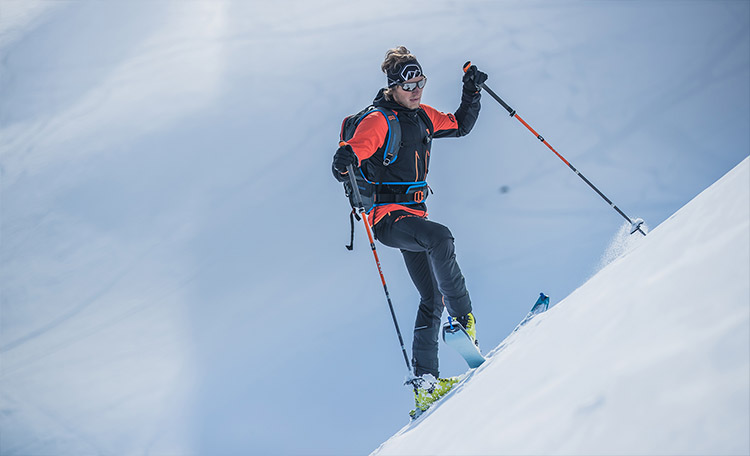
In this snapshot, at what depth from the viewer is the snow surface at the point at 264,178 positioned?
7.05 meters

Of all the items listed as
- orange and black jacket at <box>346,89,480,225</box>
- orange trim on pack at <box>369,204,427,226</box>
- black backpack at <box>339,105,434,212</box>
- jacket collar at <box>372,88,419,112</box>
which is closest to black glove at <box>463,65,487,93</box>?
orange and black jacket at <box>346,89,480,225</box>

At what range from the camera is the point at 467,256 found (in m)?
7.63

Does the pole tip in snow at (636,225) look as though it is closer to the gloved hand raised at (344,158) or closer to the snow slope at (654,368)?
the gloved hand raised at (344,158)

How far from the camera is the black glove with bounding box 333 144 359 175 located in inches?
131

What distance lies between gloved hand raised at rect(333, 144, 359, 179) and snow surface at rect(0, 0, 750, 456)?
4144 millimetres

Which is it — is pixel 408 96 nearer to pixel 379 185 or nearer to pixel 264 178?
pixel 379 185

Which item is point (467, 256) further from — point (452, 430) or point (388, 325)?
point (452, 430)

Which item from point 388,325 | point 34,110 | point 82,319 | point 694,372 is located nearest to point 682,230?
point 694,372

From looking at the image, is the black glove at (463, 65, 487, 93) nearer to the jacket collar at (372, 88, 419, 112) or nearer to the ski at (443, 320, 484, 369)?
the jacket collar at (372, 88, 419, 112)

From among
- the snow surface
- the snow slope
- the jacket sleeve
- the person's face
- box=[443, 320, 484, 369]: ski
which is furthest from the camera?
the snow surface

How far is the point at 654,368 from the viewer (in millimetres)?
1048

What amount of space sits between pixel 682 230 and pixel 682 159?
7592 millimetres

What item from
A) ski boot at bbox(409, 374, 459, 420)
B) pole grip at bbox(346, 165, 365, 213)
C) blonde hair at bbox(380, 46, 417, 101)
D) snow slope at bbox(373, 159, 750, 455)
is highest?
blonde hair at bbox(380, 46, 417, 101)

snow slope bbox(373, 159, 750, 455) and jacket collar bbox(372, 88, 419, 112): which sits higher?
jacket collar bbox(372, 88, 419, 112)
